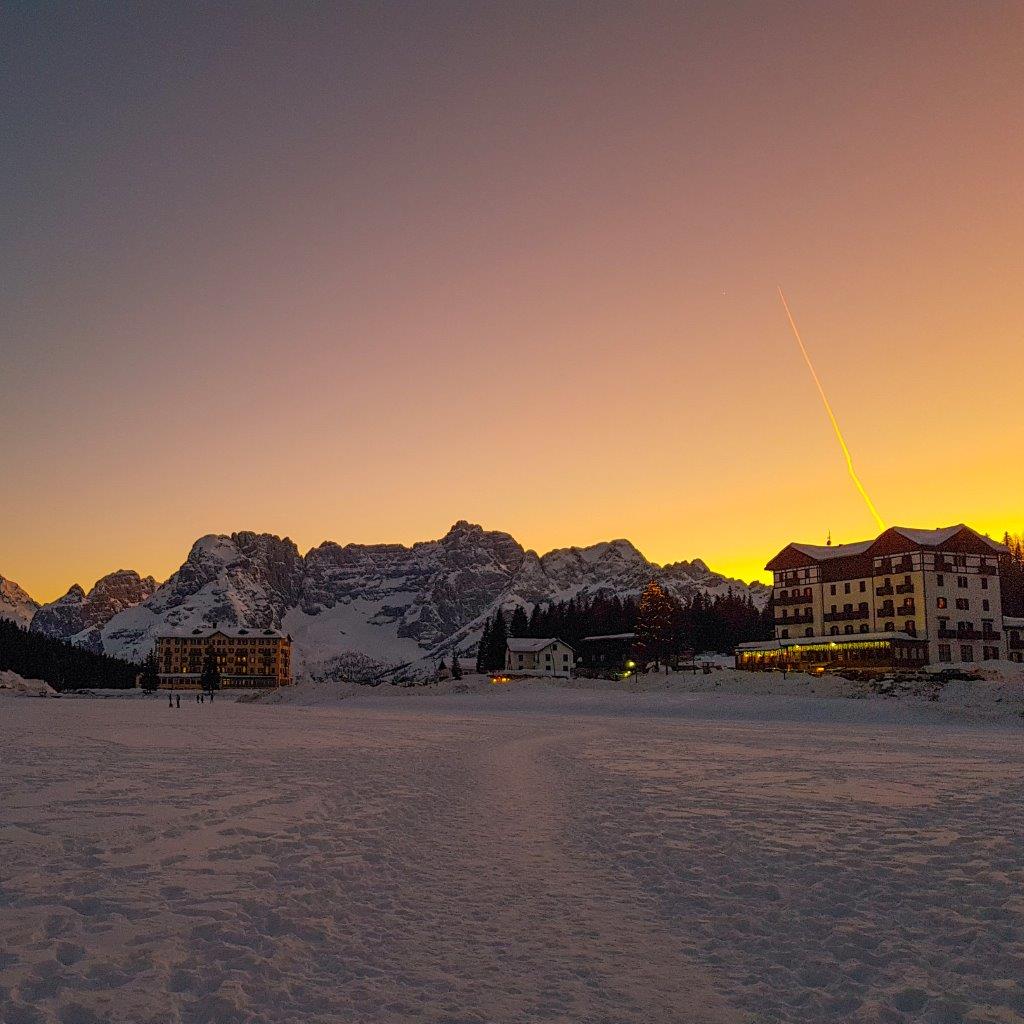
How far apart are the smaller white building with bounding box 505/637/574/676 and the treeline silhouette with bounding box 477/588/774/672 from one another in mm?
6873

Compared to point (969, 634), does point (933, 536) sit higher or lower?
higher

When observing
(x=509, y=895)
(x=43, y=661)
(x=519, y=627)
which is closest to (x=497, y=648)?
(x=519, y=627)

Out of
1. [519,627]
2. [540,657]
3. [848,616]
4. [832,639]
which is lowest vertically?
[540,657]

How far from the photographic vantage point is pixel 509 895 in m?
11.1

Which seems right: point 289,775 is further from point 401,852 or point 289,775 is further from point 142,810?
point 401,852

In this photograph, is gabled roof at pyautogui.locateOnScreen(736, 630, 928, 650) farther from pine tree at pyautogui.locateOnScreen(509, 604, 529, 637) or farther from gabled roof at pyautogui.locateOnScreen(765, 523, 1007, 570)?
pine tree at pyautogui.locateOnScreen(509, 604, 529, 637)

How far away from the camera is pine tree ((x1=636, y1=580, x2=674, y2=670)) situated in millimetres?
128375

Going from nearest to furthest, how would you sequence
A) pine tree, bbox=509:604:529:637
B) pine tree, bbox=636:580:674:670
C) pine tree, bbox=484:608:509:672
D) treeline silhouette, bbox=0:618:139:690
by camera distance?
pine tree, bbox=636:580:674:670
treeline silhouette, bbox=0:618:139:690
pine tree, bbox=484:608:509:672
pine tree, bbox=509:604:529:637

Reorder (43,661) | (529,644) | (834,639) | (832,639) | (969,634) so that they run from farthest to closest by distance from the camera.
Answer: (43,661) < (529,644) < (832,639) < (834,639) < (969,634)

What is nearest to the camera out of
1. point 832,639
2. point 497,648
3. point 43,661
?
point 832,639

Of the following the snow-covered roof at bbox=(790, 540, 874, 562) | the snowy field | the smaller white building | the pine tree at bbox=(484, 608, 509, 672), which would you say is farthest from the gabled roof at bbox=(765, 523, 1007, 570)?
the snowy field

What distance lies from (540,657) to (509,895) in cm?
16251

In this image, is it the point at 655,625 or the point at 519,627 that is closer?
the point at 655,625

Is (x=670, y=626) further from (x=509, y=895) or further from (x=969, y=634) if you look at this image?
(x=509, y=895)
